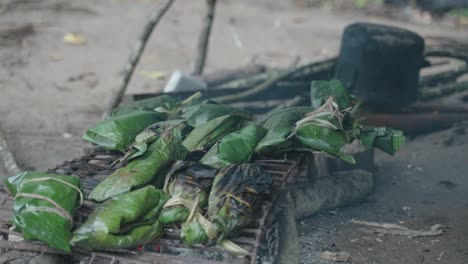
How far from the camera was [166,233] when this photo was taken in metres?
3.24

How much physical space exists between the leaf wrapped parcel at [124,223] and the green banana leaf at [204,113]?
3.28 ft

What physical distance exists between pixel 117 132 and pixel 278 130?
1.04 metres

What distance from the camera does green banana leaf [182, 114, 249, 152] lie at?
3.99m

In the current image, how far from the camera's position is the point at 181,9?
42.4 feet

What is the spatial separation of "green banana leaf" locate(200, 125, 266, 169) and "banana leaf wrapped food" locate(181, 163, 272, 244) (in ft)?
0.72

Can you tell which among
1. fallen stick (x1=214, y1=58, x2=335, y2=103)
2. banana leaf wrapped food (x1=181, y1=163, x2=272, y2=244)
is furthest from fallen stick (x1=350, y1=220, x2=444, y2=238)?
fallen stick (x1=214, y1=58, x2=335, y2=103)

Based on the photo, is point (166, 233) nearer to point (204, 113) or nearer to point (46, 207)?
point (46, 207)

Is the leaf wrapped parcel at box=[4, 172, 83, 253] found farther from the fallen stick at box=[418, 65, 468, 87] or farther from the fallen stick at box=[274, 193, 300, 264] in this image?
the fallen stick at box=[418, 65, 468, 87]

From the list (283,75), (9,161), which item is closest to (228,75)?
(283,75)

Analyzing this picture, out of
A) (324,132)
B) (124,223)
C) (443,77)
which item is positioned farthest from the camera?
(443,77)

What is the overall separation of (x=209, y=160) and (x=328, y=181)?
1.51m

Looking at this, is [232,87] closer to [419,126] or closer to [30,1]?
[419,126]

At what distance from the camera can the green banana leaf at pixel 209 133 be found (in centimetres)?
399

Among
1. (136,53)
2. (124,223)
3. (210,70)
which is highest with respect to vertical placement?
(124,223)
